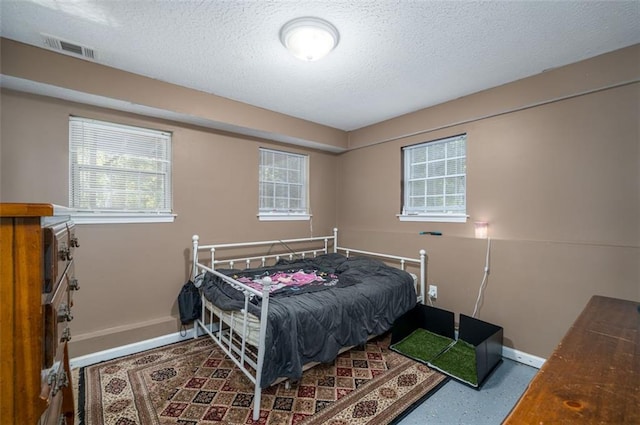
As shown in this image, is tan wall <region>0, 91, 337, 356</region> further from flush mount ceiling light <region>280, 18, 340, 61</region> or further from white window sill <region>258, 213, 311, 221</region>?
flush mount ceiling light <region>280, 18, 340, 61</region>

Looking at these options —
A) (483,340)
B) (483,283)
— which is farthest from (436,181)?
(483,340)

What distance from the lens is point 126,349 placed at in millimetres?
2490

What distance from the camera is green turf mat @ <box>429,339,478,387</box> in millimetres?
2180

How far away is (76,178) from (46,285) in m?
2.25

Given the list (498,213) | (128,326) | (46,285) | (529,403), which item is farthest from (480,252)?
(128,326)

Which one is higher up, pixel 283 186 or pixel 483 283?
pixel 283 186

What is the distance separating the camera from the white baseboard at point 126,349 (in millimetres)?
2295

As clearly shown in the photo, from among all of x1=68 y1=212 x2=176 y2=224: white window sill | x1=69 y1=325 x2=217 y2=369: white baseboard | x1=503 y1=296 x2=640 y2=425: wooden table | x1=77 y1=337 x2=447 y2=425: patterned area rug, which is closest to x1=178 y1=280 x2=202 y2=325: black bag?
x1=69 y1=325 x2=217 y2=369: white baseboard

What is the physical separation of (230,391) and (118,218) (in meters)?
1.77

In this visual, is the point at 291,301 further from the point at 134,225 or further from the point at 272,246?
the point at 134,225

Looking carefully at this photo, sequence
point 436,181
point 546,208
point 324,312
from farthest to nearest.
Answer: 1. point 436,181
2. point 546,208
3. point 324,312

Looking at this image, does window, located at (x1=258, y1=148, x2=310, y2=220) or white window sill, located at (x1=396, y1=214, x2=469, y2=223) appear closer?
white window sill, located at (x1=396, y1=214, x2=469, y2=223)

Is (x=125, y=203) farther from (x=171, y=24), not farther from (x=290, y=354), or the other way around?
(x=290, y=354)

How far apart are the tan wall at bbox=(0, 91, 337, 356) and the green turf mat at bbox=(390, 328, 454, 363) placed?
1.89 m
